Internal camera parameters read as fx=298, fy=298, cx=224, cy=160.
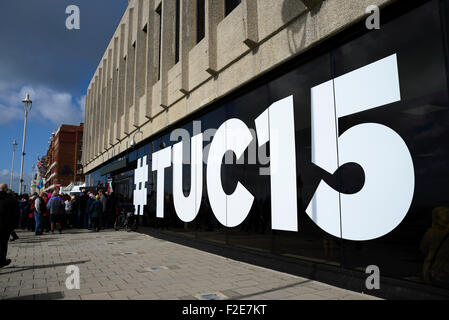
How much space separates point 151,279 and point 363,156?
421 cm

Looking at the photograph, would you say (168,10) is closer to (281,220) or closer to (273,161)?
(273,161)

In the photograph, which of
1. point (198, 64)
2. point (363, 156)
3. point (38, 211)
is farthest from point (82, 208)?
point (363, 156)

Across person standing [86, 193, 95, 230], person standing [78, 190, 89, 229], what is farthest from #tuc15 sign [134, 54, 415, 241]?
person standing [78, 190, 89, 229]

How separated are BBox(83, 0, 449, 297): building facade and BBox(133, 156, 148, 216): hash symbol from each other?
3.50 metres

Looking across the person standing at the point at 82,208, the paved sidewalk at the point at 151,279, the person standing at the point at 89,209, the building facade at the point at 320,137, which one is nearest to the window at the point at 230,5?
the building facade at the point at 320,137

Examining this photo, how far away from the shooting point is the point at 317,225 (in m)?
5.45

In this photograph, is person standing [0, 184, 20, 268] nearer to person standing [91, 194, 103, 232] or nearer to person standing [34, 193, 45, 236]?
person standing [34, 193, 45, 236]

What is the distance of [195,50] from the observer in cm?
995

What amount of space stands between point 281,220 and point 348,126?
7.84 ft

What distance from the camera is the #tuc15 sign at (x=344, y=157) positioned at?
4377mm

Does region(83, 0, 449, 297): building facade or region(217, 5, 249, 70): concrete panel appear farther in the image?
region(217, 5, 249, 70): concrete panel

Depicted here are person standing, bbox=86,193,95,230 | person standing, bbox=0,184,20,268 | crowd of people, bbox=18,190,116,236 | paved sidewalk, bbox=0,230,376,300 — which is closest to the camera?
paved sidewalk, bbox=0,230,376,300

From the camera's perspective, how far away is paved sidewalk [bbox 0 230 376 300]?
174 inches

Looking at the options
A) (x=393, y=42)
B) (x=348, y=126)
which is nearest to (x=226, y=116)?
(x=348, y=126)
